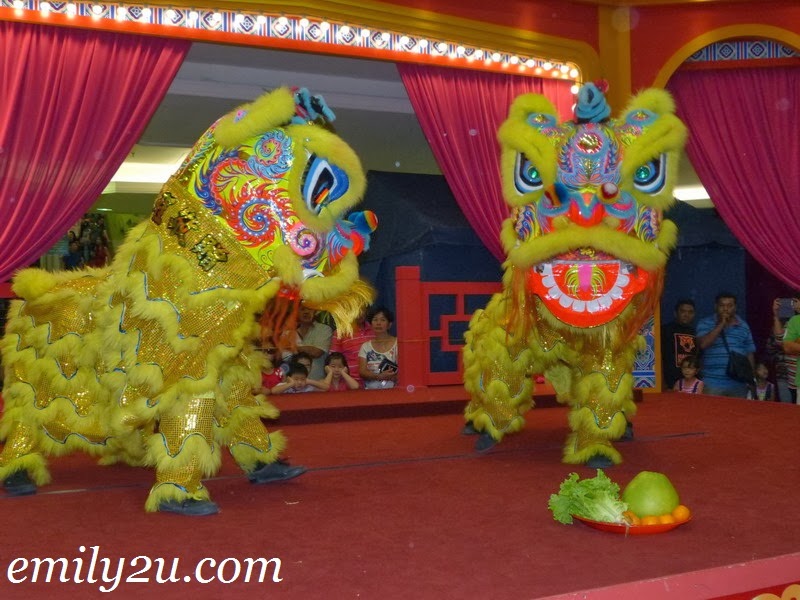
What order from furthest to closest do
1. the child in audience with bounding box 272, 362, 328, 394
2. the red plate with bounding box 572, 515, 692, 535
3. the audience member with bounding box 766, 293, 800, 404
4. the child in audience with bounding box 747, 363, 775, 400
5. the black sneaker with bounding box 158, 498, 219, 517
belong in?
1. the child in audience with bounding box 747, 363, 775, 400
2. the audience member with bounding box 766, 293, 800, 404
3. the child in audience with bounding box 272, 362, 328, 394
4. the black sneaker with bounding box 158, 498, 219, 517
5. the red plate with bounding box 572, 515, 692, 535

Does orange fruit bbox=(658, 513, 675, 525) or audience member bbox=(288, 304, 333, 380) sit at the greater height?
audience member bbox=(288, 304, 333, 380)

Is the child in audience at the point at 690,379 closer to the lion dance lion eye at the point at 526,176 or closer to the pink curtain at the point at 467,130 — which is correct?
the pink curtain at the point at 467,130

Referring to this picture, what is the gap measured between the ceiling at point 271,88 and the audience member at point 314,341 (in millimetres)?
1706

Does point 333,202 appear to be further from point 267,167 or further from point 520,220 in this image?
point 520,220

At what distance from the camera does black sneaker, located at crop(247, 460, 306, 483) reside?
8.55ft

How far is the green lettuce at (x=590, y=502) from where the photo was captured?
2025 millimetres

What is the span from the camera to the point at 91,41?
4160mm

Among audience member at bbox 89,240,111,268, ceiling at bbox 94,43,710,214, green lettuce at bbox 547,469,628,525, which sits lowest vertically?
green lettuce at bbox 547,469,628,525

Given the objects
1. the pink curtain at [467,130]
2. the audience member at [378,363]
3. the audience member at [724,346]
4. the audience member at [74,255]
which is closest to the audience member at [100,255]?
the audience member at [74,255]

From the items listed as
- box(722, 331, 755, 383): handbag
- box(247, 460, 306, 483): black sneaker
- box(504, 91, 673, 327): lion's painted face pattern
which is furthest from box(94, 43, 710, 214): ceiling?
box(247, 460, 306, 483): black sneaker

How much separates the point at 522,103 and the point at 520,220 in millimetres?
394

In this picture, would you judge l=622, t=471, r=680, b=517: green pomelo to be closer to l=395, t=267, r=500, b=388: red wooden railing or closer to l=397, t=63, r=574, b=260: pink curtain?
l=395, t=267, r=500, b=388: red wooden railing

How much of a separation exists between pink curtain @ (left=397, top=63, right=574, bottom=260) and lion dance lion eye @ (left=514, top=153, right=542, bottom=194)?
2.24 m

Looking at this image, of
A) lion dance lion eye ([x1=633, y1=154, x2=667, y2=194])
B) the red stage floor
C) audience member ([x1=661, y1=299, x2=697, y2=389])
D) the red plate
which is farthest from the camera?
audience member ([x1=661, y1=299, x2=697, y2=389])
